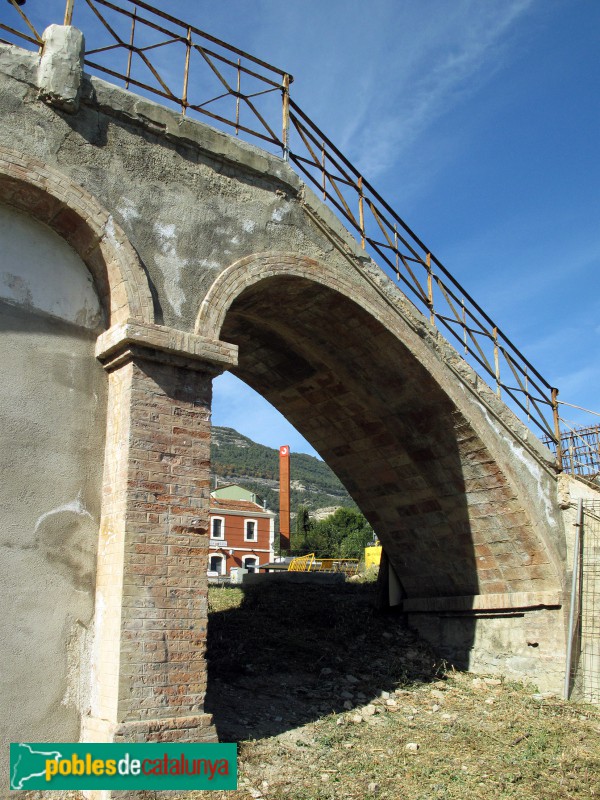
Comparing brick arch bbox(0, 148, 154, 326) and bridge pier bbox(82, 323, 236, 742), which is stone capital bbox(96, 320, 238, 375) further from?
brick arch bbox(0, 148, 154, 326)

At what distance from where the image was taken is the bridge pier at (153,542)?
5762mm

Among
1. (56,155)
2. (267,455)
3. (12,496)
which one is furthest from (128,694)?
(267,455)

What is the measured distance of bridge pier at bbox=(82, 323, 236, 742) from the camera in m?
5.76

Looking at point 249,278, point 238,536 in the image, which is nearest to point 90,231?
point 249,278

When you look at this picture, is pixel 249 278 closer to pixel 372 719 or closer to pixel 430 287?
pixel 430 287

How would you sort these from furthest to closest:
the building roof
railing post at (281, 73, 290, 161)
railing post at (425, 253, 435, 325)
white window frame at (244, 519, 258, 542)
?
white window frame at (244, 519, 258, 542)
the building roof
railing post at (425, 253, 435, 325)
railing post at (281, 73, 290, 161)

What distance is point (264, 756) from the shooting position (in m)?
6.43

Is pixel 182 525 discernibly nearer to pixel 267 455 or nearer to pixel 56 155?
pixel 56 155

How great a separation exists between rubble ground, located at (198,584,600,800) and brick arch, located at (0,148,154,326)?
3895 mm

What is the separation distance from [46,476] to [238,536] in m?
42.0

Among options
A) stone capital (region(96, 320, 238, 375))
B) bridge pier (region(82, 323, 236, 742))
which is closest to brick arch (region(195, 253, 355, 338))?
stone capital (region(96, 320, 238, 375))

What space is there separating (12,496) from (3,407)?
0.71 metres

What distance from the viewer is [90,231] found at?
6.58 meters

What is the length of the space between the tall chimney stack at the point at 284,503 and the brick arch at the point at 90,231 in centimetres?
2272
